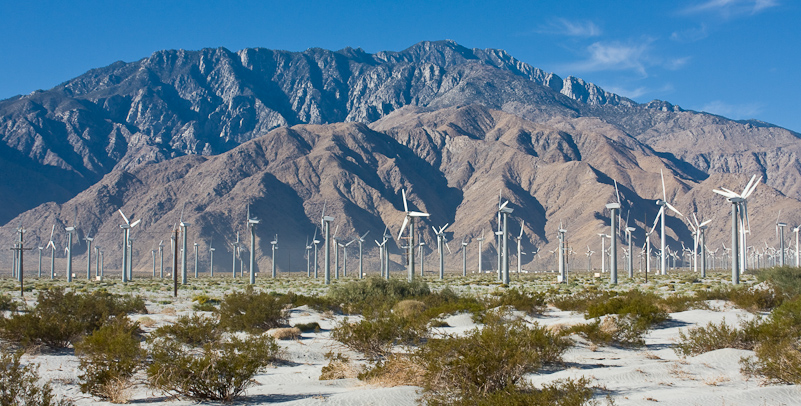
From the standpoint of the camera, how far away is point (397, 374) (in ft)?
47.9

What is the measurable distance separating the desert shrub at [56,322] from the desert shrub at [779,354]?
57.0ft

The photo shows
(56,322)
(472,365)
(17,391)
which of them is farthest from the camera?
(56,322)

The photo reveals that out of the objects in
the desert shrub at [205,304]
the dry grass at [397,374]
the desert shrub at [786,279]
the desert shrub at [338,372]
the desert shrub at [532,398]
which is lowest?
the desert shrub at [205,304]

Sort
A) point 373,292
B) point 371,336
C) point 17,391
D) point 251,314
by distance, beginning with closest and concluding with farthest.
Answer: point 17,391 → point 371,336 → point 251,314 → point 373,292

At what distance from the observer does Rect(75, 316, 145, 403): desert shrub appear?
44.9 ft

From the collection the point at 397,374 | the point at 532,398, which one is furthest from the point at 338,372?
the point at 532,398

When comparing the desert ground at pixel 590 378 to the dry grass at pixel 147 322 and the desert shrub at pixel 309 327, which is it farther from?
the dry grass at pixel 147 322

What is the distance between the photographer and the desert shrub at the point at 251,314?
24.3 m

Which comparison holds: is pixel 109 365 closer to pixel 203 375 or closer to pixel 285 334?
pixel 203 375

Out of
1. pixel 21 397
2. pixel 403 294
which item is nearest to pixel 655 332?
pixel 403 294

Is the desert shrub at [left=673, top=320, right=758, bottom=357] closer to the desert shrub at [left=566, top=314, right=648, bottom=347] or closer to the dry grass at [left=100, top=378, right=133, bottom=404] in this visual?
the desert shrub at [left=566, top=314, right=648, bottom=347]

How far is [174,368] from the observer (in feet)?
44.9

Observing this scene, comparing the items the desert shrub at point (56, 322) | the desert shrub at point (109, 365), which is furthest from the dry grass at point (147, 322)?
the desert shrub at point (109, 365)

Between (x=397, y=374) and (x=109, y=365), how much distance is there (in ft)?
19.4
